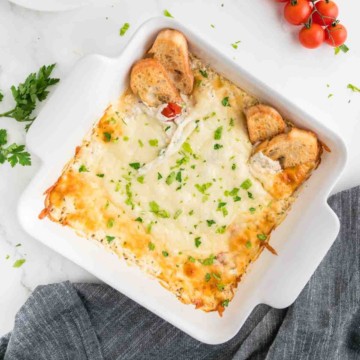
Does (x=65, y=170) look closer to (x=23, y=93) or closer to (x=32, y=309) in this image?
(x=23, y=93)

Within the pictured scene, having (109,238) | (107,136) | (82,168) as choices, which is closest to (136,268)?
(109,238)

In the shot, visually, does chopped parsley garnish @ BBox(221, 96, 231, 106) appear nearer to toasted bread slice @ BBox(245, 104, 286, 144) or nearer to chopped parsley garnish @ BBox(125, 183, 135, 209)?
toasted bread slice @ BBox(245, 104, 286, 144)

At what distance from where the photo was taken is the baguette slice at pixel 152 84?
2818mm

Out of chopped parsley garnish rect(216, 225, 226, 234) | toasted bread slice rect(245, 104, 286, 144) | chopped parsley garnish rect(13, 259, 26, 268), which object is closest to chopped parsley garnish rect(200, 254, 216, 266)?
chopped parsley garnish rect(216, 225, 226, 234)

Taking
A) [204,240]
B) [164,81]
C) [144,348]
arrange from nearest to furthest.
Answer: [164,81], [204,240], [144,348]

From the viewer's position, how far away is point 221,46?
10.4 ft

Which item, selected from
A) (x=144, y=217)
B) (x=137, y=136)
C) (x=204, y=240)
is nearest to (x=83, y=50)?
(x=137, y=136)

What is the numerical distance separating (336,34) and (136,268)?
152cm

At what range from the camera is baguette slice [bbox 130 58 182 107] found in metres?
2.82

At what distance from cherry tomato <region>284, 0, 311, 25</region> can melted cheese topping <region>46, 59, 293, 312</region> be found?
511mm

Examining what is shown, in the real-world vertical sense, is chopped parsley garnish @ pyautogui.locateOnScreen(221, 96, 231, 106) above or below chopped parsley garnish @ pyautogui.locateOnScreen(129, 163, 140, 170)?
above

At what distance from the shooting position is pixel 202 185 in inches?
118

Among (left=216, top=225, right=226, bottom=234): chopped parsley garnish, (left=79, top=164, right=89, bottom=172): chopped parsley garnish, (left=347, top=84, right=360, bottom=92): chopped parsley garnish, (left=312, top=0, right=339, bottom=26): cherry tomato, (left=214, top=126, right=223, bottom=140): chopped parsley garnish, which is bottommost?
(left=216, top=225, right=226, bottom=234): chopped parsley garnish

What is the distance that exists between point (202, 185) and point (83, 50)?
93 centimetres
